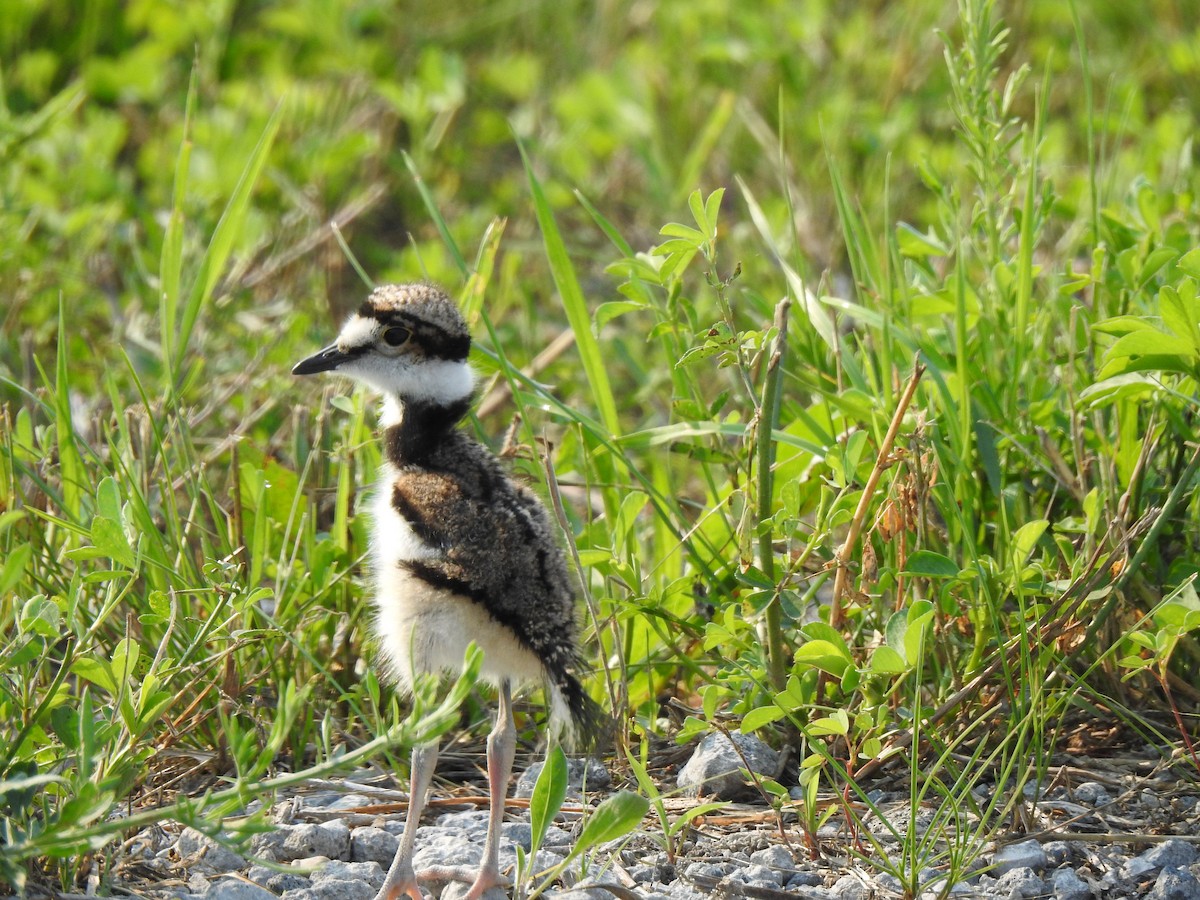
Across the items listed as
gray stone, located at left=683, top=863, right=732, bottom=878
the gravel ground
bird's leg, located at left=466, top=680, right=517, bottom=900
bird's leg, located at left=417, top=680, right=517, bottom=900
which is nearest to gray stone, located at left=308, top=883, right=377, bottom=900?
the gravel ground

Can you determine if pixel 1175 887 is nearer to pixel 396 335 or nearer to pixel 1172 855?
pixel 1172 855

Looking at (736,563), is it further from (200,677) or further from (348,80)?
(348,80)

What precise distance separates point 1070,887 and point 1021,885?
0.09 metres

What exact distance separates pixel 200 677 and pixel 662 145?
3.78 m

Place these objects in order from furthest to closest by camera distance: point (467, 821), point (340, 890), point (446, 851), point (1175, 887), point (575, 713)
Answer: point (467, 821)
point (446, 851)
point (575, 713)
point (340, 890)
point (1175, 887)

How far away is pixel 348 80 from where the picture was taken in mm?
6414

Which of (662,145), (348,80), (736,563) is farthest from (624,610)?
(348,80)

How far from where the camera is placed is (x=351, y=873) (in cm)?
271

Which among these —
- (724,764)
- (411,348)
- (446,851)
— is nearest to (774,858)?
(724,764)

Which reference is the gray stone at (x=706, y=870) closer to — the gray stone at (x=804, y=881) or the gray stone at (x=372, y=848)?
the gray stone at (x=804, y=881)

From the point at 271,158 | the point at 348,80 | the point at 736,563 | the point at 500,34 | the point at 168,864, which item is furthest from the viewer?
the point at 500,34

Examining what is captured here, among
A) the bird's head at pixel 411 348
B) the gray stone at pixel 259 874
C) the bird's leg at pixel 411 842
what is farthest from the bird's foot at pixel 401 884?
the bird's head at pixel 411 348

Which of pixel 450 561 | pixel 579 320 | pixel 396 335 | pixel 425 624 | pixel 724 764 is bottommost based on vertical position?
pixel 724 764

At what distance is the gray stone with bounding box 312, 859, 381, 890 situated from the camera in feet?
8.82
